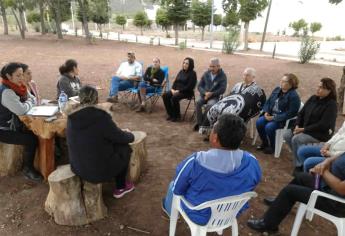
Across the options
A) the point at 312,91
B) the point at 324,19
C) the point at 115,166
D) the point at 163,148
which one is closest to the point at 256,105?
the point at 163,148

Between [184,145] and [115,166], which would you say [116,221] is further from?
[184,145]

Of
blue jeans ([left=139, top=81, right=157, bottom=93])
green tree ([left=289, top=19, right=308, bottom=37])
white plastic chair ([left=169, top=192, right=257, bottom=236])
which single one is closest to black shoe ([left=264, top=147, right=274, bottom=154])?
white plastic chair ([left=169, top=192, right=257, bottom=236])

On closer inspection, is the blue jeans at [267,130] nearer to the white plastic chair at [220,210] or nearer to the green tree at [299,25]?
the white plastic chair at [220,210]

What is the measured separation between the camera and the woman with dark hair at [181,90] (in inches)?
224

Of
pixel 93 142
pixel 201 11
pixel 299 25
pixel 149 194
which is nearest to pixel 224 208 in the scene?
pixel 93 142

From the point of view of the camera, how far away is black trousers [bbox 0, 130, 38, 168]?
3391 millimetres

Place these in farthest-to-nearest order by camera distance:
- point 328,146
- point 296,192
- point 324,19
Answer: point 324,19 < point 328,146 < point 296,192

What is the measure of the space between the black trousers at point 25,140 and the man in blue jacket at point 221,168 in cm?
215

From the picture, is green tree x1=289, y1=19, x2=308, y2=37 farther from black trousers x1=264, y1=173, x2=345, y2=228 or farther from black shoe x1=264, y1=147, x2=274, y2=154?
black trousers x1=264, y1=173, x2=345, y2=228

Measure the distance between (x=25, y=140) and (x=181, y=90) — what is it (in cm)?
306

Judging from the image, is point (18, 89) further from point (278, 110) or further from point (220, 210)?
point (278, 110)

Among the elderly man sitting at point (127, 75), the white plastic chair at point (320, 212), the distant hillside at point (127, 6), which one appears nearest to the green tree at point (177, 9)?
the elderly man sitting at point (127, 75)

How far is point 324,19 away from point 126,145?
44.4m

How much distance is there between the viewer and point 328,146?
310 centimetres
